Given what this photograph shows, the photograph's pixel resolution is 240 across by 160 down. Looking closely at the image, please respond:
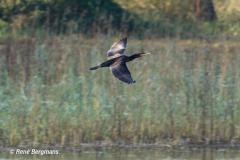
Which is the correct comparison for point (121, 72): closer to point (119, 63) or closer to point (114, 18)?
point (119, 63)

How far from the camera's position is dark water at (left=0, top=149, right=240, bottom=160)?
8766mm

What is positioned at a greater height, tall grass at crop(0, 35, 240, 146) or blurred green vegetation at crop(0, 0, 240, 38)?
blurred green vegetation at crop(0, 0, 240, 38)

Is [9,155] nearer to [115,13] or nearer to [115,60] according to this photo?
[115,60]

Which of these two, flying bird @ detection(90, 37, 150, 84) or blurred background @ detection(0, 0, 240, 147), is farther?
blurred background @ detection(0, 0, 240, 147)

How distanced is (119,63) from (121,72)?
191 mm

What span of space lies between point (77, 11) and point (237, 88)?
9.20 metres

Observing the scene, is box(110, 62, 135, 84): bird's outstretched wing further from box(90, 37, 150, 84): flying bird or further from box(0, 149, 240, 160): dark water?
box(0, 149, 240, 160): dark water

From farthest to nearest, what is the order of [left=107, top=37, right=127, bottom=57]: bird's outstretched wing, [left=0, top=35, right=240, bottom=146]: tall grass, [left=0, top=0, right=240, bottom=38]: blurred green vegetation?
1. [left=0, top=0, right=240, bottom=38]: blurred green vegetation
2. [left=0, top=35, right=240, bottom=146]: tall grass
3. [left=107, top=37, right=127, bottom=57]: bird's outstretched wing

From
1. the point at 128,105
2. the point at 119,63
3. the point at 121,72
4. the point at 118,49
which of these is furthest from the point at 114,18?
the point at 121,72

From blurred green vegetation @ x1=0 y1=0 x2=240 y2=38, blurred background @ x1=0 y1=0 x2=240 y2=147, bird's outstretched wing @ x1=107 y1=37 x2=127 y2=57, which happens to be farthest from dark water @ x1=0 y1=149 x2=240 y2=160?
blurred green vegetation @ x1=0 y1=0 x2=240 y2=38

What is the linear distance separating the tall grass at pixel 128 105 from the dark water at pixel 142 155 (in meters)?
0.21

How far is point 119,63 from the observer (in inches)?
323

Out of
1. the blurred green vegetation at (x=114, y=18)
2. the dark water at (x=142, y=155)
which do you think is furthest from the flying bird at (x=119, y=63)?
the blurred green vegetation at (x=114, y=18)

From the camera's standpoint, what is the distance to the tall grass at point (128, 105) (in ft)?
30.3
